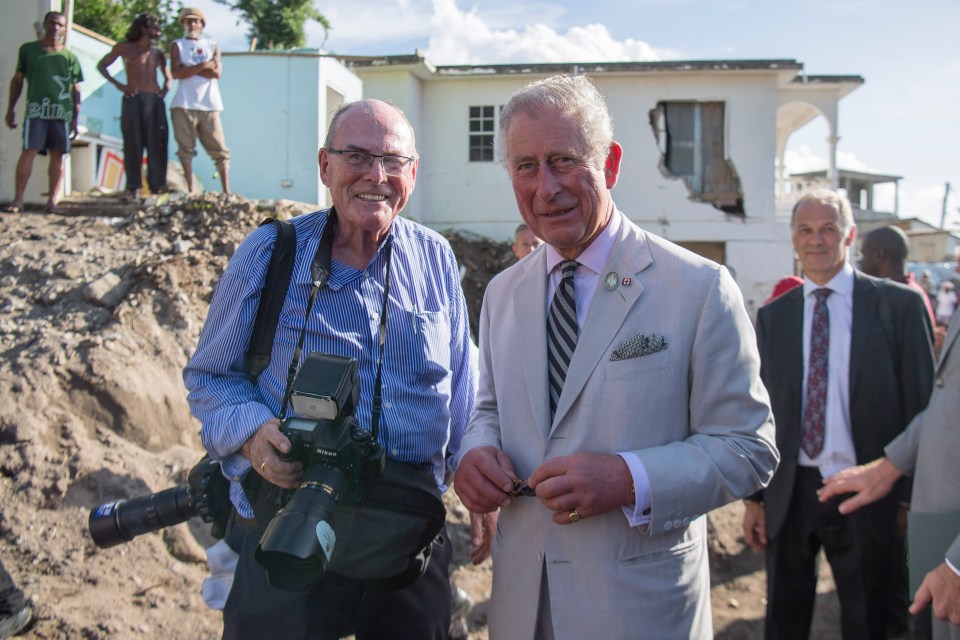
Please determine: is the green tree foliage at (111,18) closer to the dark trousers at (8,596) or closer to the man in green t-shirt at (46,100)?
the man in green t-shirt at (46,100)

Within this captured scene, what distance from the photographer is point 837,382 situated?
3033 millimetres

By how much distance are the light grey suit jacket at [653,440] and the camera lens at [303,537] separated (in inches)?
19.9

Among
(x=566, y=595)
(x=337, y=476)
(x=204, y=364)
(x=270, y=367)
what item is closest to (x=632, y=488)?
(x=566, y=595)

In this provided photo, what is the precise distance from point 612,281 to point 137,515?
1.83 m

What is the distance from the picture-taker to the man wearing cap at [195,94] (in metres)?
7.91

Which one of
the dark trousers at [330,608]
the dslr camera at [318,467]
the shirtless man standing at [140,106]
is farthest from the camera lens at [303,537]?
the shirtless man standing at [140,106]

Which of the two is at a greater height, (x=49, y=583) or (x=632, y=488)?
(x=632, y=488)

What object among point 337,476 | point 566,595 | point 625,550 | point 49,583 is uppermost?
point 337,476

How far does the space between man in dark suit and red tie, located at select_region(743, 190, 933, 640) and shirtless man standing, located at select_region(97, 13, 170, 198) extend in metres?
6.72

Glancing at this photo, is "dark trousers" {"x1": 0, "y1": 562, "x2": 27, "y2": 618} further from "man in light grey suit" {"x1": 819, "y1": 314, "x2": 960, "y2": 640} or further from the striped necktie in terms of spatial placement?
"man in light grey suit" {"x1": 819, "y1": 314, "x2": 960, "y2": 640}

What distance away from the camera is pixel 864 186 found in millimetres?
32188

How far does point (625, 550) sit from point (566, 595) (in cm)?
18

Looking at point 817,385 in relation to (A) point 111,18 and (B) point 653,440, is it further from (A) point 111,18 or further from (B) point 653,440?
(A) point 111,18

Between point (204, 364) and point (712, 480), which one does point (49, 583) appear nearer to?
point (204, 364)
